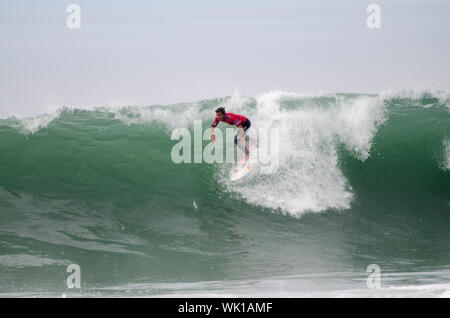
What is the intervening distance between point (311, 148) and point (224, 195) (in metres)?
2.45

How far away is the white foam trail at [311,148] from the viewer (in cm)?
1080

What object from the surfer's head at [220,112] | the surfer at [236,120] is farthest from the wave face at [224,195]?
the surfer's head at [220,112]

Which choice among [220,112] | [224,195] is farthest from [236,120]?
[224,195]

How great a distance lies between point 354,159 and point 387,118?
2.50 meters

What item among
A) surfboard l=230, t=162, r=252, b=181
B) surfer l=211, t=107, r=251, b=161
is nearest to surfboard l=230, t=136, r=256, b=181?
surfboard l=230, t=162, r=252, b=181

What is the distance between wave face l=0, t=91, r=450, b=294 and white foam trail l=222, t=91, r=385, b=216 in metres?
0.03

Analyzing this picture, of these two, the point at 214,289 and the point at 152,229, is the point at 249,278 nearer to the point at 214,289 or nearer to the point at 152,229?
the point at 214,289

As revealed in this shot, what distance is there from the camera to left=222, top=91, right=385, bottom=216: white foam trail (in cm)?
1080

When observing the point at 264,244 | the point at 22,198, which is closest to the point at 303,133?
the point at 264,244

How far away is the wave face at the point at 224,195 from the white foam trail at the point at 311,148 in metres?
0.03

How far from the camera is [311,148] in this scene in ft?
39.3

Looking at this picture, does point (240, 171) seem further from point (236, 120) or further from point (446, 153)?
point (446, 153)

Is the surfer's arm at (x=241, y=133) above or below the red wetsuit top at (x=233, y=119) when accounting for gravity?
below

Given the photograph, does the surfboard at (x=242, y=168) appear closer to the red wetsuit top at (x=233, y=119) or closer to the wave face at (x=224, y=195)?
the wave face at (x=224, y=195)
